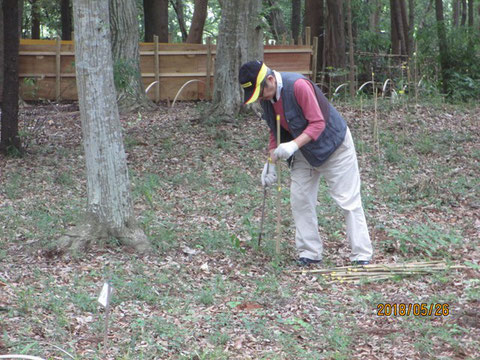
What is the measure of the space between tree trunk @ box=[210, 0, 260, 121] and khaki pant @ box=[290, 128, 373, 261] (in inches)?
234

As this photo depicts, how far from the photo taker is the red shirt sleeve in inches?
231

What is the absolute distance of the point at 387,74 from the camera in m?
16.8

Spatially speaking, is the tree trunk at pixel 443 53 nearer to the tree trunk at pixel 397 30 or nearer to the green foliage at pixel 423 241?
the tree trunk at pixel 397 30

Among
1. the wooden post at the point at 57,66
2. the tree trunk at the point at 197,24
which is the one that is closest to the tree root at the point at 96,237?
the wooden post at the point at 57,66

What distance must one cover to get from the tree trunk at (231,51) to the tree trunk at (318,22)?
6.21m

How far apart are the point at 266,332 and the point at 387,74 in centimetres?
1307

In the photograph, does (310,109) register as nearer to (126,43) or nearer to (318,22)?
(126,43)

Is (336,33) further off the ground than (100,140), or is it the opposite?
(336,33)

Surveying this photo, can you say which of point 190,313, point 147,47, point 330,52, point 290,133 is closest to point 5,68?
point 290,133

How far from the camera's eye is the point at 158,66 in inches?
684

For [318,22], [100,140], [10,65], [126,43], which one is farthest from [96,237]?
[318,22]

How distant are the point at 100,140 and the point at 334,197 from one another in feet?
7.36
